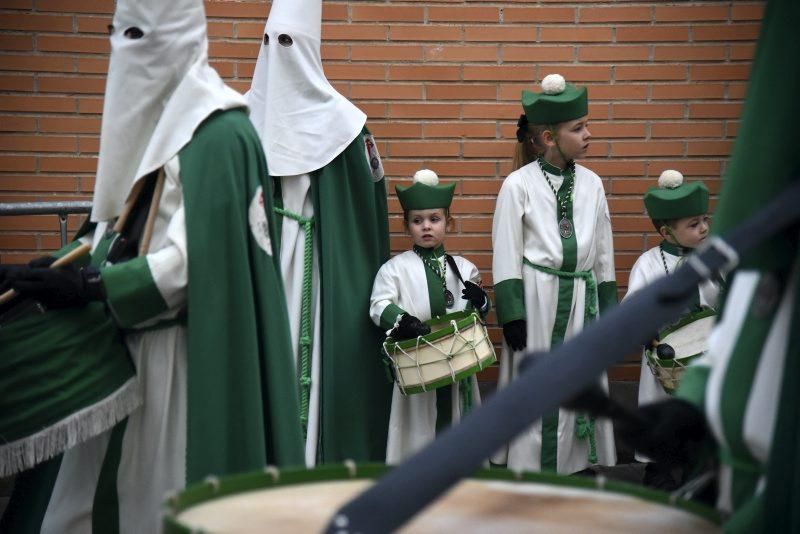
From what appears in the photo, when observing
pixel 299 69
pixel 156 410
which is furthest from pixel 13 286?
pixel 299 69

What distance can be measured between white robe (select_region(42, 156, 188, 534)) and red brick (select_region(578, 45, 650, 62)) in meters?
3.82

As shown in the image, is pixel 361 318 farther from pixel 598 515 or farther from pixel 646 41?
pixel 598 515

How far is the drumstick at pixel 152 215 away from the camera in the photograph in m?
3.76

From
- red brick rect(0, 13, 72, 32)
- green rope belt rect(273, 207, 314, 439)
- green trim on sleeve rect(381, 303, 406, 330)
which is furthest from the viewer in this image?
red brick rect(0, 13, 72, 32)

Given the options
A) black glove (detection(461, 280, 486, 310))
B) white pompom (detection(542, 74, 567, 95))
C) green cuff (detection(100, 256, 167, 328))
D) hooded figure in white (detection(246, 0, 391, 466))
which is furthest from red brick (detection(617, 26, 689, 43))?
green cuff (detection(100, 256, 167, 328))

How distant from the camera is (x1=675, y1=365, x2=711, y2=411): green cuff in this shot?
1.88 meters

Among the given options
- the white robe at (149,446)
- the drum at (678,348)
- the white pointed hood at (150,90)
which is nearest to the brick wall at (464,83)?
the drum at (678,348)

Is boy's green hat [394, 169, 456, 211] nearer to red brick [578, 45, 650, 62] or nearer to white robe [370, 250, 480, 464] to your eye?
white robe [370, 250, 480, 464]

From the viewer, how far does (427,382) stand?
549cm

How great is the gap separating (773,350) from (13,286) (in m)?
2.52

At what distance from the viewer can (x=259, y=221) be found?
380 cm

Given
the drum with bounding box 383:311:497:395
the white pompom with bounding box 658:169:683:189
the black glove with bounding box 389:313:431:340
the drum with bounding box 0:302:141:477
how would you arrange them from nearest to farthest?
the drum with bounding box 0:302:141:477, the drum with bounding box 383:311:497:395, the black glove with bounding box 389:313:431:340, the white pompom with bounding box 658:169:683:189

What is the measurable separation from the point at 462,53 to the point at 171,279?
3.74 m

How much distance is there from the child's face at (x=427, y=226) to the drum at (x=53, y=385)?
2.77 meters
